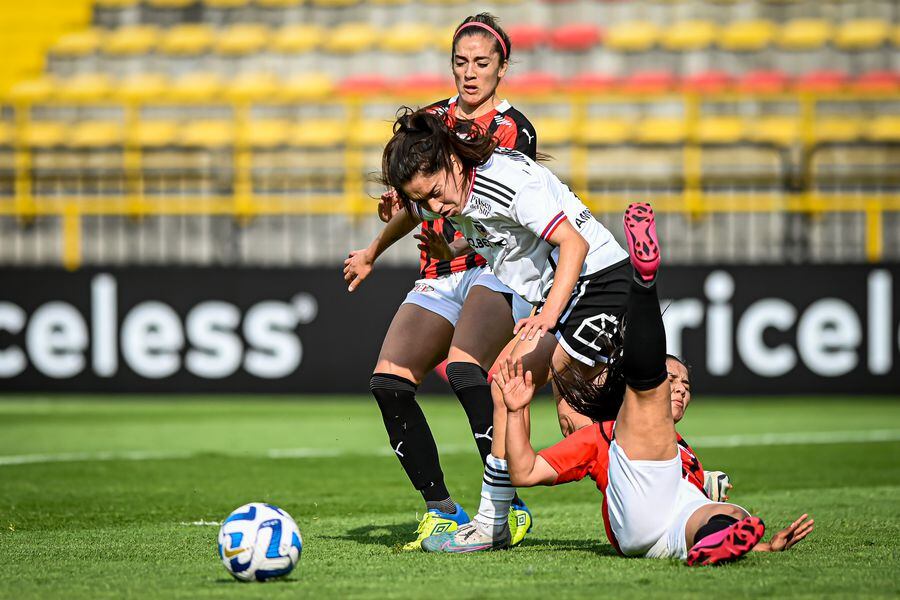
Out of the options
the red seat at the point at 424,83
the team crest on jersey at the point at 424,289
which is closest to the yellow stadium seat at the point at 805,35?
the red seat at the point at 424,83

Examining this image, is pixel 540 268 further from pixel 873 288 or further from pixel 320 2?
pixel 320 2

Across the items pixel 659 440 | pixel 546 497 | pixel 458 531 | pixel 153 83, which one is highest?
pixel 153 83

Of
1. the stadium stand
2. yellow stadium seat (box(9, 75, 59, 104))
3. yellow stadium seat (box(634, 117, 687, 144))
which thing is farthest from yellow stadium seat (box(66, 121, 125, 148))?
yellow stadium seat (box(634, 117, 687, 144))

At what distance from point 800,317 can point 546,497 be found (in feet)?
20.9

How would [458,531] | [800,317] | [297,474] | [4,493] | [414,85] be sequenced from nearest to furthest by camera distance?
A: 1. [458,531]
2. [4,493]
3. [297,474]
4. [800,317]
5. [414,85]

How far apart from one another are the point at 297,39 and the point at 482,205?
1392cm

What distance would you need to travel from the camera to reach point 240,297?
12.8m

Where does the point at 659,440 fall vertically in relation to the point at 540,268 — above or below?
below

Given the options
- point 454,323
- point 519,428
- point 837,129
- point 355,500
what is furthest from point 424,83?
point 519,428

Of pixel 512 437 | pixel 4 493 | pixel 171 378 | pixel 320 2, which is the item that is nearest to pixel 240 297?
pixel 171 378

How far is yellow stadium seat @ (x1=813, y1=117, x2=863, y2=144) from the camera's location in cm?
1488

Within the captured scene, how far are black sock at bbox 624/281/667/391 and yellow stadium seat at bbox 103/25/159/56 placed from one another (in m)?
14.9

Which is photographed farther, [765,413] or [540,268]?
[765,413]

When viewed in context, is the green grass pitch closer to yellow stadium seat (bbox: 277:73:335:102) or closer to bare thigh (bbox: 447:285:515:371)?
bare thigh (bbox: 447:285:515:371)
